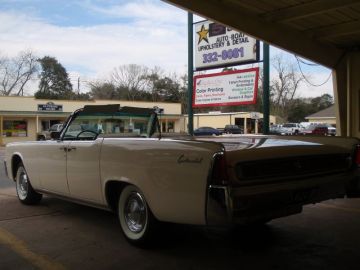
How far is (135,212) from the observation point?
5410 millimetres

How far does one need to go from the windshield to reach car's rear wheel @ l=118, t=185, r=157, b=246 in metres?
1.48

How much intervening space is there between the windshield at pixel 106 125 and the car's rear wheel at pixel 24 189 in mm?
1452

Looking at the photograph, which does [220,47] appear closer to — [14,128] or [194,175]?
[194,175]

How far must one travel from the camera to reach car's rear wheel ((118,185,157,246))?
5137mm

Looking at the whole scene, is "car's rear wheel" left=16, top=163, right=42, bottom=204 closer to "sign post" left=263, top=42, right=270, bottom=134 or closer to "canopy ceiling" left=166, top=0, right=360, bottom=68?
"canopy ceiling" left=166, top=0, right=360, bottom=68

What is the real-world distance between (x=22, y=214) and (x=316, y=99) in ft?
342

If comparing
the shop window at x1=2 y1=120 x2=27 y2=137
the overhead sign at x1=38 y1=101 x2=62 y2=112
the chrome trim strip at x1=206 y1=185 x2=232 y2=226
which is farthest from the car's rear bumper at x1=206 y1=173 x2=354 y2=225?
the overhead sign at x1=38 y1=101 x2=62 y2=112

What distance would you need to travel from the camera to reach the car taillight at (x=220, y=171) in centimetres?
418

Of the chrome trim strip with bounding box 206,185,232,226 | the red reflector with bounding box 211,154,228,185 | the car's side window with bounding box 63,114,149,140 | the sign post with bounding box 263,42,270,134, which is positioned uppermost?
the sign post with bounding box 263,42,270,134

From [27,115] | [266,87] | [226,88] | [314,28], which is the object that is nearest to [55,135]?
[266,87]

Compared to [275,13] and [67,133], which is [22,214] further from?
[275,13]

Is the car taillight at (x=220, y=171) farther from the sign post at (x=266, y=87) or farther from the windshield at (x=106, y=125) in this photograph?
the sign post at (x=266, y=87)

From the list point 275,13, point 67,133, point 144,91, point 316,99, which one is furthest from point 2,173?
point 316,99

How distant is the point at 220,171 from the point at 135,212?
1.60 meters
